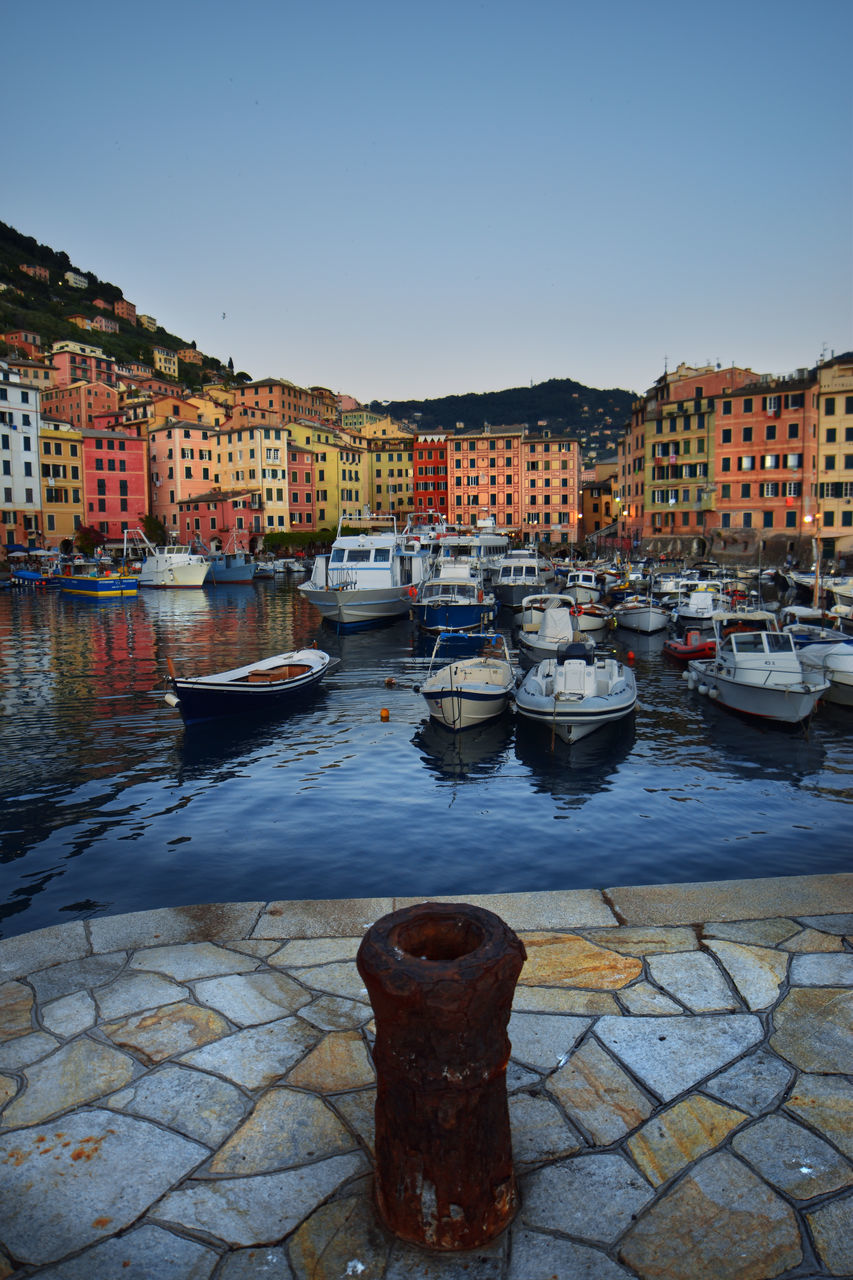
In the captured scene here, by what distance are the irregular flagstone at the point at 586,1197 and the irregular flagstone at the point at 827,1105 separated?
38.6 inches

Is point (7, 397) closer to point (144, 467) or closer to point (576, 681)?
point (144, 467)

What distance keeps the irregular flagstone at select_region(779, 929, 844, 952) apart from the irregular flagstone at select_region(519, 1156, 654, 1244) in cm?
252

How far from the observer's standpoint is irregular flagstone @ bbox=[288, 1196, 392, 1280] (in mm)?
3093

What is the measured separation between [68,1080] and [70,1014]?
0.73 metres

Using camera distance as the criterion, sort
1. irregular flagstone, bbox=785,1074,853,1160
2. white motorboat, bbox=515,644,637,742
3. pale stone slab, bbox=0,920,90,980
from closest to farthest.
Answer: irregular flagstone, bbox=785,1074,853,1160 < pale stone slab, bbox=0,920,90,980 < white motorboat, bbox=515,644,637,742

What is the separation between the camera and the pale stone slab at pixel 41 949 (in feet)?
18.6

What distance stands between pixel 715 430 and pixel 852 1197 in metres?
76.9

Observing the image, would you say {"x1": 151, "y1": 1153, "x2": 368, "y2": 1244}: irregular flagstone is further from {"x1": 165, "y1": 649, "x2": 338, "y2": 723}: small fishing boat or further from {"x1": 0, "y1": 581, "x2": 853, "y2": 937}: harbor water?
{"x1": 165, "y1": 649, "x2": 338, "y2": 723}: small fishing boat

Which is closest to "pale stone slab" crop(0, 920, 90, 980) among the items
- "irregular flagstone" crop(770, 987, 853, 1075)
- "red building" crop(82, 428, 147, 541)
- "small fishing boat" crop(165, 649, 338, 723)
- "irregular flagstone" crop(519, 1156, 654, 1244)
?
"irregular flagstone" crop(519, 1156, 654, 1244)

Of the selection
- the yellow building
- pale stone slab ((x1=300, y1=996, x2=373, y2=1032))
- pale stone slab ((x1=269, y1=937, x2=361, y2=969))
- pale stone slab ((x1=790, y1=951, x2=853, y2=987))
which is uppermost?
the yellow building

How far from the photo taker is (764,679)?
20531 millimetres

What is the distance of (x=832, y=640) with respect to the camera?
26.1 metres

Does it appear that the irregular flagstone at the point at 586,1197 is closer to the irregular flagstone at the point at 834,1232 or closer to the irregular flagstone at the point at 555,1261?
the irregular flagstone at the point at 555,1261

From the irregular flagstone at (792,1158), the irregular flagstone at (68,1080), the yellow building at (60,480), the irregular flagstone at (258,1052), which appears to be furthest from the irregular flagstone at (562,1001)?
the yellow building at (60,480)
